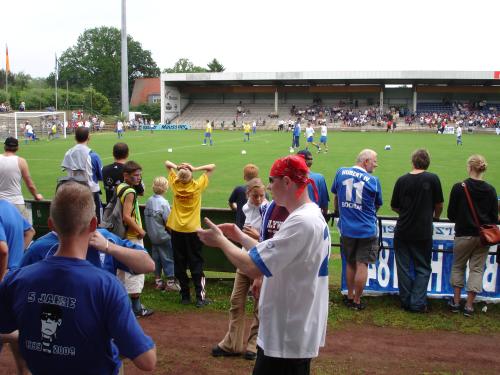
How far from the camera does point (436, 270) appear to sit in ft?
22.5

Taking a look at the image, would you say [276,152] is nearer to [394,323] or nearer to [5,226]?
[394,323]

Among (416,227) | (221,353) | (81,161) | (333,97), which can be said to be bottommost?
(221,353)

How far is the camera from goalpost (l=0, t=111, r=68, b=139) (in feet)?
136

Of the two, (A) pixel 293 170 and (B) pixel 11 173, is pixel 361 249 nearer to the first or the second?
(A) pixel 293 170

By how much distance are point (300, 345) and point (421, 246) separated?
3807mm

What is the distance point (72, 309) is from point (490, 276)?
19.5ft

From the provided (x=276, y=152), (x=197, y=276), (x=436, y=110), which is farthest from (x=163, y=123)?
(x=197, y=276)

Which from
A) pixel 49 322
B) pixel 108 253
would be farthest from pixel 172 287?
pixel 49 322

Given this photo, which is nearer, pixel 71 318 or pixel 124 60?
pixel 71 318

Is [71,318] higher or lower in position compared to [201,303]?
higher

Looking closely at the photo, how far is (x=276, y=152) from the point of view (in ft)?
94.3

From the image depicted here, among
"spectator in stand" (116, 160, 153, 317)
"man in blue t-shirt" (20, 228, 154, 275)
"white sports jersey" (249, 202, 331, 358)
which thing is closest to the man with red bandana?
"white sports jersey" (249, 202, 331, 358)

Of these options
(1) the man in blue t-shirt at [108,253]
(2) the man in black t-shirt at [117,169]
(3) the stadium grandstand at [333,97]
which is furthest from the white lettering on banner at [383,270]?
(3) the stadium grandstand at [333,97]

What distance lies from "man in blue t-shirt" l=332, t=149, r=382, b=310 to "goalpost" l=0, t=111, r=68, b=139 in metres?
39.9
